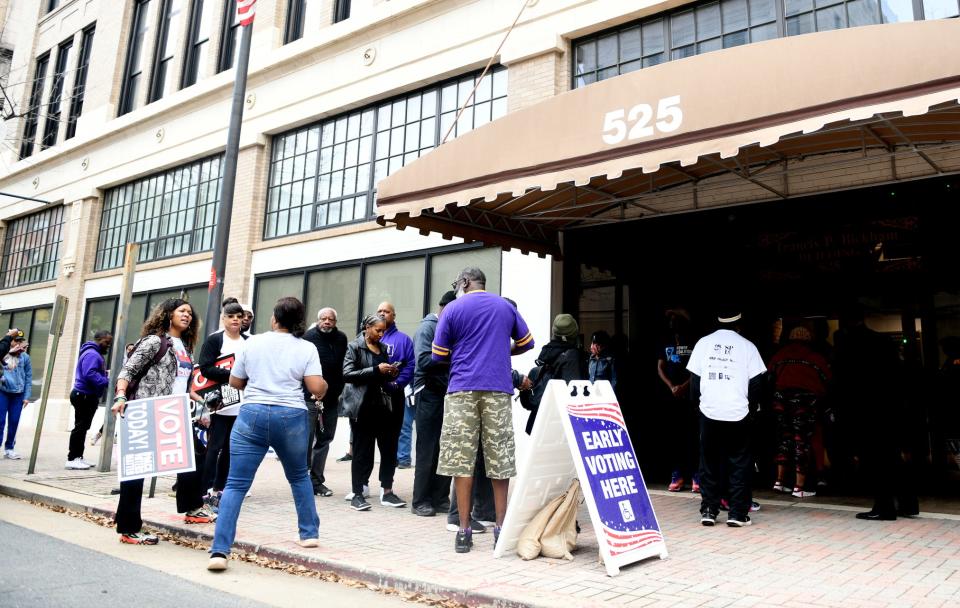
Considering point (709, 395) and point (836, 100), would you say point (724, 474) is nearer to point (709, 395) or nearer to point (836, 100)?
point (709, 395)

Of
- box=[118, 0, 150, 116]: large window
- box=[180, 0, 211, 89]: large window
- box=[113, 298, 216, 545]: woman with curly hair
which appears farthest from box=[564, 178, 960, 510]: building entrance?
box=[118, 0, 150, 116]: large window

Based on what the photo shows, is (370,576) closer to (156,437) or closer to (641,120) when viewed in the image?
(156,437)

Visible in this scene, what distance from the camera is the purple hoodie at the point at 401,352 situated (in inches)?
282

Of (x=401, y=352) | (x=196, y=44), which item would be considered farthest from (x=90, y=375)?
(x=196, y=44)

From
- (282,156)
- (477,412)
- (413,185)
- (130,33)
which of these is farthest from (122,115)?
(477,412)

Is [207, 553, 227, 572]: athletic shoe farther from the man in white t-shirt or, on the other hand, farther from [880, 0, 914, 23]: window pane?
[880, 0, 914, 23]: window pane

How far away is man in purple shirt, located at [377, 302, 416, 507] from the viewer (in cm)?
704

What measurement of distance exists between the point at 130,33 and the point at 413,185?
1562cm

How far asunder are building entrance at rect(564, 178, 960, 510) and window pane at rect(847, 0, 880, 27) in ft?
6.74

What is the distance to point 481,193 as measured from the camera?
21.6 feet

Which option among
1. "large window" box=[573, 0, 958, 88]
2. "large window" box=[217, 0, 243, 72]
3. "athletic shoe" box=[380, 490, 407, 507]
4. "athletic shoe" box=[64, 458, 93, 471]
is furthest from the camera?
"large window" box=[217, 0, 243, 72]

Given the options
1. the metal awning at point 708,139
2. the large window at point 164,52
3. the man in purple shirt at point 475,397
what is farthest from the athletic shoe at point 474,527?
the large window at point 164,52

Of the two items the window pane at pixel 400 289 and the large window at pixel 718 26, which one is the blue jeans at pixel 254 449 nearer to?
the window pane at pixel 400 289

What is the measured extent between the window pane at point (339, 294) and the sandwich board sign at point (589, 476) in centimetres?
755
